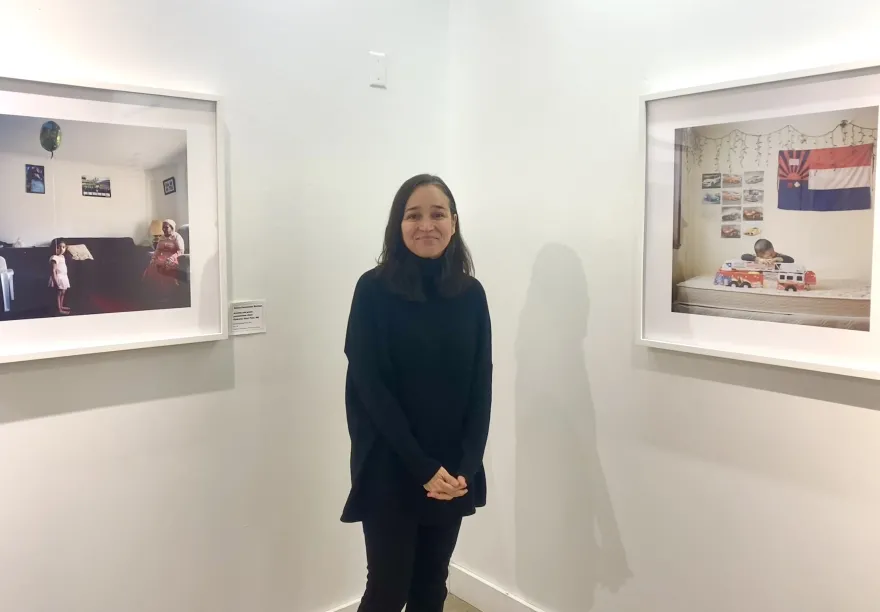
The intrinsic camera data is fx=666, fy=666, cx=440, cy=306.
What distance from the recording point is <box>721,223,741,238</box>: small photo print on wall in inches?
60.7

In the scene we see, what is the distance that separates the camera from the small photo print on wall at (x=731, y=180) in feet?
5.01

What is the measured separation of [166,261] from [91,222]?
0.63 feet

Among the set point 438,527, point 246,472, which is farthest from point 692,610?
point 246,472

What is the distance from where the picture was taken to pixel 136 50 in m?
Answer: 1.60

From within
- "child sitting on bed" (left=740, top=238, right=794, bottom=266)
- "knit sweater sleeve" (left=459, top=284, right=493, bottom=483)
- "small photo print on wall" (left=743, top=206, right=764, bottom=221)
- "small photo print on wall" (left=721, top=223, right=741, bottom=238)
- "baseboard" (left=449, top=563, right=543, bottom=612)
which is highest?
"small photo print on wall" (left=743, top=206, right=764, bottom=221)

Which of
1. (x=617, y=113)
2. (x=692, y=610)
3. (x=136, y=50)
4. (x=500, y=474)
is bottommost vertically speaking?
(x=692, y=610)

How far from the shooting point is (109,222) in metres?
1.56

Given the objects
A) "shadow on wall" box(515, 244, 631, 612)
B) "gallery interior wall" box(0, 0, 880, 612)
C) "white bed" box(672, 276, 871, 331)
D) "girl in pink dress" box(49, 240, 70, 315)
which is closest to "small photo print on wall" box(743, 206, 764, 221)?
"white bed" box(672, 276, 871, 331)

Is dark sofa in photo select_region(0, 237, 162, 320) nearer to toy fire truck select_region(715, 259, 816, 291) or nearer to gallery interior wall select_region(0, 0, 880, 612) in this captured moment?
gallery interior wall select_region(0, 0, 880, 612)

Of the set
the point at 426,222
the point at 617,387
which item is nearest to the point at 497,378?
the point at 617,387

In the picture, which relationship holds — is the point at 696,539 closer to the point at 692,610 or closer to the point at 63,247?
the point at 692,610

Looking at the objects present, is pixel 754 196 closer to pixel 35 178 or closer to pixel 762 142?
pixel 762 142

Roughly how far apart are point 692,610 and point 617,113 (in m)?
1.31

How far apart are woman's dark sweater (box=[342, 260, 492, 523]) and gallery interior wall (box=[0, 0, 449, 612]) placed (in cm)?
45
